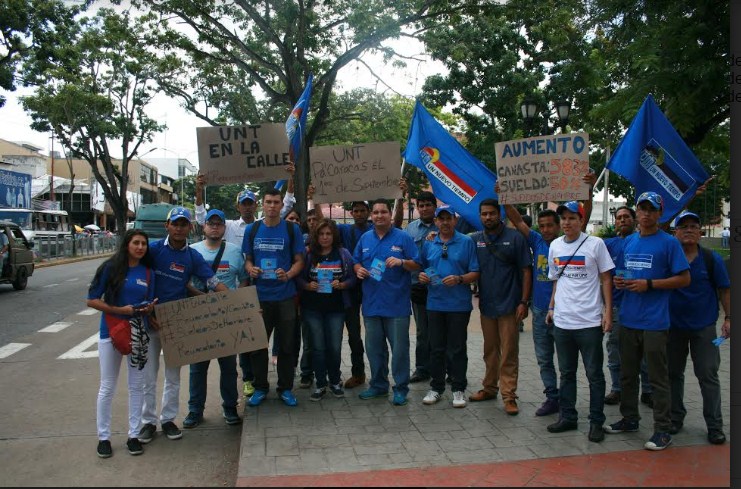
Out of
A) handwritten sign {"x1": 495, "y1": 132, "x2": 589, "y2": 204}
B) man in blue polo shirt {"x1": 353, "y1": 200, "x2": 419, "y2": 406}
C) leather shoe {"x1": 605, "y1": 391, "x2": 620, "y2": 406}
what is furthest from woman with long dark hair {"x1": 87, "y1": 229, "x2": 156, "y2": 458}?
leather shoe {"x1": 605, "y1": 391, "x2": 620, "y2": 406}

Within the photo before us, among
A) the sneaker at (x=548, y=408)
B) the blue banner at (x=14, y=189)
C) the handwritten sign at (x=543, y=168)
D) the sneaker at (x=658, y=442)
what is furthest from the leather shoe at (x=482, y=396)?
the blue banner at (x=14, y=189)

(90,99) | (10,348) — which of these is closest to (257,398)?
(10,348)

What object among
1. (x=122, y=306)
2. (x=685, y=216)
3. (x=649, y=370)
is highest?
(x=685, y=216)

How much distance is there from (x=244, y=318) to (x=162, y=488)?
159cm

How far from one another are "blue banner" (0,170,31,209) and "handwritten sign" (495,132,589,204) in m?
37.0

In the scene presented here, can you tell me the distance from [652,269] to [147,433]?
4431mm

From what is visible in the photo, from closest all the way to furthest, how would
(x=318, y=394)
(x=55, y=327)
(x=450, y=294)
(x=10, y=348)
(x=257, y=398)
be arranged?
(x=450, y=294) < (x=257, y=398) < (x=318, y=394) < (x=10, y=348) < (x=55, y=327)

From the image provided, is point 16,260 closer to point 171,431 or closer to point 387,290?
point 171,431

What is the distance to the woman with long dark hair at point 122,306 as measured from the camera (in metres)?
4.78

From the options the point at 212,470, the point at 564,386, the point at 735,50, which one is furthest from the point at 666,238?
the point at 212,470

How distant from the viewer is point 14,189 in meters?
36.7

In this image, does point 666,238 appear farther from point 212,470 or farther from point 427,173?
point 212,470

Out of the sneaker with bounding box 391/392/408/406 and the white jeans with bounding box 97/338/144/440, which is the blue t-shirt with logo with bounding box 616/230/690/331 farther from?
the white jeans with bounding box 97/338/144/440

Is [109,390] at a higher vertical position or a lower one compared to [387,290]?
lower
